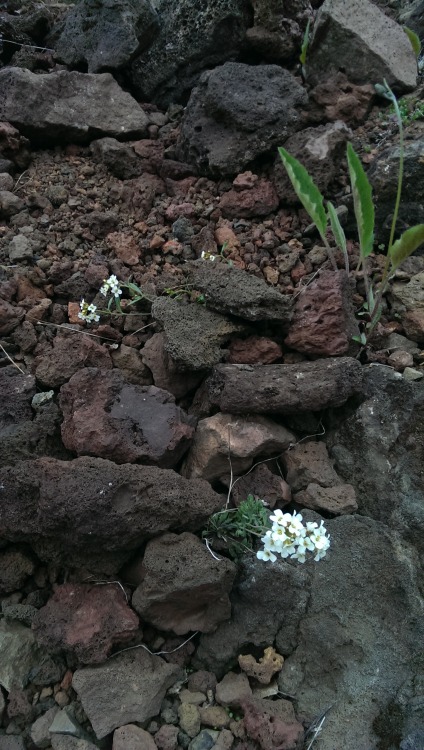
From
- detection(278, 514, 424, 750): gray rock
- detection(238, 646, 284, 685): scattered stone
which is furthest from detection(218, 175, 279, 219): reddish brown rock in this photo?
detection(238, 646, 284, 685): scattered stone

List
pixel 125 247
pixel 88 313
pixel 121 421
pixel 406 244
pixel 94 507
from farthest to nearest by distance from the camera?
pixel 125 247 → pixel 88 313 → pixel 406 244 → pixel 121 421 → pixel 94 507

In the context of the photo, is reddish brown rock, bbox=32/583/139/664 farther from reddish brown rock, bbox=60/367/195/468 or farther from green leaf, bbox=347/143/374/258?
green leaf, bbox=347/143/374/258

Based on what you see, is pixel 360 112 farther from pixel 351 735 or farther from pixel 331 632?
pixel 351 735

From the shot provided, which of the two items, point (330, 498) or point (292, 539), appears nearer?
point (292, 539)

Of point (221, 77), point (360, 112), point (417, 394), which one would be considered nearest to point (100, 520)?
point (417, 394)

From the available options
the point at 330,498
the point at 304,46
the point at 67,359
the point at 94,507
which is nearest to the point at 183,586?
the point at 94,507

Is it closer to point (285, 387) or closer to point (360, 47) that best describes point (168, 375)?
point (285, 387)
